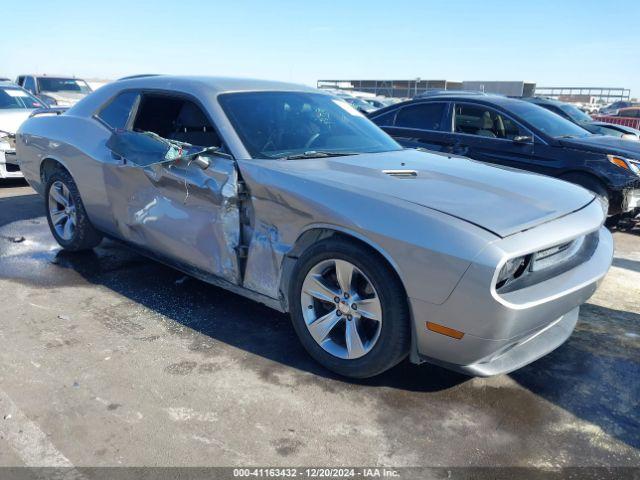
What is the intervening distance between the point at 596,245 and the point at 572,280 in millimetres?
516

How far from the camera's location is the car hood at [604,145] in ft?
20.0

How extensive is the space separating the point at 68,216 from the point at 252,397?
2.99 m

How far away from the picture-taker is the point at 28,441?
94.3 inches

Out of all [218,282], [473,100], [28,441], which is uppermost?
[473,100]

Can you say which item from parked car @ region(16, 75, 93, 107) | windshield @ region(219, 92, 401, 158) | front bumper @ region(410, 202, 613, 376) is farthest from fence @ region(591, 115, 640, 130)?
front bumper @ region(410, 202, 613, 376)

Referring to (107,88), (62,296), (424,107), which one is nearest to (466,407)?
(62,296)

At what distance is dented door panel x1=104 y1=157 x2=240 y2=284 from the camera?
10.8 ft

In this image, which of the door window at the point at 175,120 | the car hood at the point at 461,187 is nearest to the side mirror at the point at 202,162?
the door window at the point at 175,120

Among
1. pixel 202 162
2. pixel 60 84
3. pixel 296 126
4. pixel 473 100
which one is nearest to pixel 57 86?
pixel 60 84

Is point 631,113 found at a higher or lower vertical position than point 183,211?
higher

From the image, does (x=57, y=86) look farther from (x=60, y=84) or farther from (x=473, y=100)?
(x=473, y=100)

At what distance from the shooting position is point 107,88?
451cm

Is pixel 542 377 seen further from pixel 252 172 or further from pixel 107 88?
pixel 107 88

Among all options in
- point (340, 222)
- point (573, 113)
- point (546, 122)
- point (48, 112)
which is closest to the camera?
point (340, 222)
